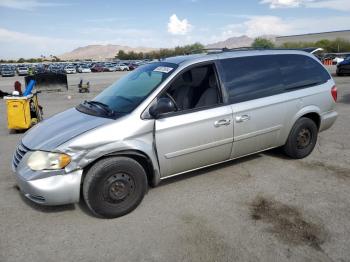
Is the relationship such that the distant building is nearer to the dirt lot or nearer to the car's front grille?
the dirt lot

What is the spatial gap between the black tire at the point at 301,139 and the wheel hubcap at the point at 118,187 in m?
2.68

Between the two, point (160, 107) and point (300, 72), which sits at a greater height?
point (300, 72)

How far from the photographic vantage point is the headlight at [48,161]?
3256 millimetres

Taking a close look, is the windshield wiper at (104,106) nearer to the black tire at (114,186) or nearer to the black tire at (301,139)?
the black tire at (114,186)

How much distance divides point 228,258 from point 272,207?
1112mm

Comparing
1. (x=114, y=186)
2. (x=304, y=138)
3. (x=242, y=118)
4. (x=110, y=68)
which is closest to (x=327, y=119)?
(x=304, y=138)

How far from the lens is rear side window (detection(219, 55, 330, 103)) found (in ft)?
13.9

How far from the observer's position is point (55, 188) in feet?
10.7

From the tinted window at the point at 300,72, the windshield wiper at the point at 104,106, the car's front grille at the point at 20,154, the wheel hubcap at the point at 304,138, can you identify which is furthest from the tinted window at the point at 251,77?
the car's front grille at the point at 20,154

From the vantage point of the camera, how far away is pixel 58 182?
128 inches

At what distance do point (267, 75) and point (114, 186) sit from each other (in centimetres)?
267

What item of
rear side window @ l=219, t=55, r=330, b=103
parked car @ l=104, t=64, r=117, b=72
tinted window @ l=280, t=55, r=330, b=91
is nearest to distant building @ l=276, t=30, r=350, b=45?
parked car @ l=104, t=64, r=117, b=72

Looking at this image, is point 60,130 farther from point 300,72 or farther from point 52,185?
point 300,72

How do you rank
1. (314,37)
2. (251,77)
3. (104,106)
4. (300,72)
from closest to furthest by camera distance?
(104,106) < (251,77) < (300,72) < (314,37)
